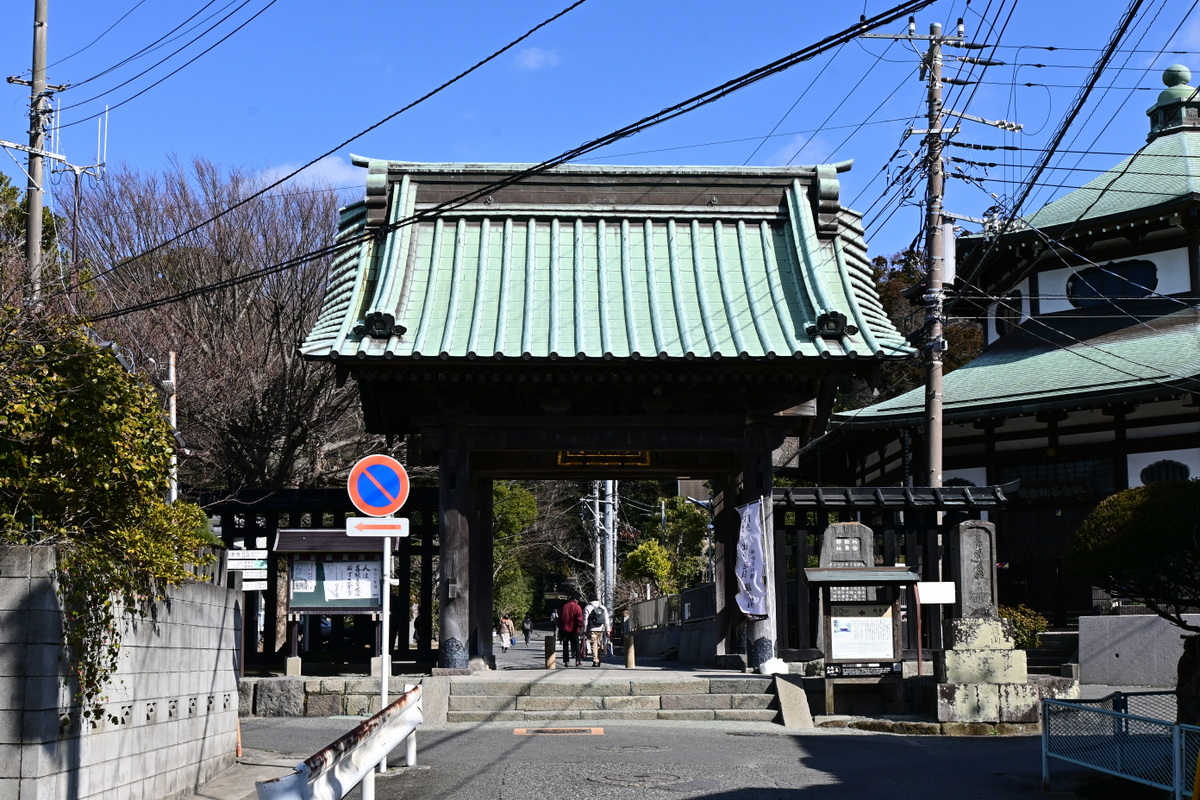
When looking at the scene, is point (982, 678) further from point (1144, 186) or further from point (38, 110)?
point (38, 110)

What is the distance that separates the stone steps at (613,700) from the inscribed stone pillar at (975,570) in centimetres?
270

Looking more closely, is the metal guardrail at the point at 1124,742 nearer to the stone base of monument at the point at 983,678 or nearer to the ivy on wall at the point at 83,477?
the stone base of monument at the point at 983,678

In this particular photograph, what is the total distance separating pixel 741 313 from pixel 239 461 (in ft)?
50.7

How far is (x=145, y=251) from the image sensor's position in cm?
2845

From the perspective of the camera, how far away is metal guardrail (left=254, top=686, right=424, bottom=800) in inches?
223

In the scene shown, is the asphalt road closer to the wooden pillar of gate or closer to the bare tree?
the wooden pillar of gate

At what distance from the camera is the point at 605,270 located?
1820 cm

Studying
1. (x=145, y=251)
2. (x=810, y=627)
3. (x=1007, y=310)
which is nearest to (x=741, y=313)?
(x=810, y=627)

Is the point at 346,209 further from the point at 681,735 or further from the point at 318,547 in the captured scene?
the point at 681,735

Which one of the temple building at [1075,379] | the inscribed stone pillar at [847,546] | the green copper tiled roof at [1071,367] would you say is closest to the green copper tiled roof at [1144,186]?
the temple building at [1075,379]

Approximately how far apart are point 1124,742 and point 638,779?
3.89 meters

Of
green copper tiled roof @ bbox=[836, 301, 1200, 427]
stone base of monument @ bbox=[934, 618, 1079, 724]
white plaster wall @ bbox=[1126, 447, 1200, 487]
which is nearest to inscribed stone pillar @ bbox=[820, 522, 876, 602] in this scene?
stone base of monument @ bbox=[934, 618, 1079, 724]

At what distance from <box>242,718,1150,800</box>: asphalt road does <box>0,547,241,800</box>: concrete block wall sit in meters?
1.59

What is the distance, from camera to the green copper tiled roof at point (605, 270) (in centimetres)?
1616
